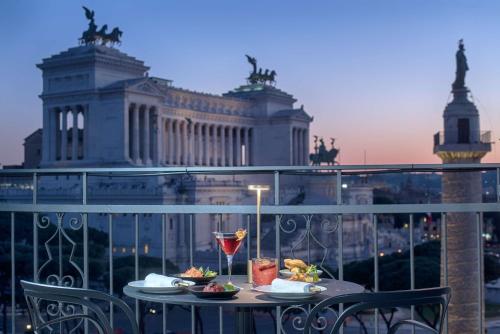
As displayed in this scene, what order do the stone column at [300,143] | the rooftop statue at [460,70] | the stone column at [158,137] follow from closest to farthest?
the rooftop statue at [460,70] → the stone column at [158,137] → the stone column at [300,143]

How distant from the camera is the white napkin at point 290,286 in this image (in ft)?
12.5

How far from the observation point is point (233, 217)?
55594mm

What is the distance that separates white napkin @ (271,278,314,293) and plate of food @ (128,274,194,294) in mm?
523

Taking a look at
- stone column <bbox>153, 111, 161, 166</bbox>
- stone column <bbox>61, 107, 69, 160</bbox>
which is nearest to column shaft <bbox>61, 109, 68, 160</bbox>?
stone column <bbox>61, 107, 69, 160</bbox>

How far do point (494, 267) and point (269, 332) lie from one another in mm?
16589

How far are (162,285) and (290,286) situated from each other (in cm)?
71

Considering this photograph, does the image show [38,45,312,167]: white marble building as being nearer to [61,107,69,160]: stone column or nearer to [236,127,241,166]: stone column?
[61,107,69,160]: stone column

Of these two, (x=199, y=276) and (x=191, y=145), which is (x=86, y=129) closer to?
(x=191, y=145)

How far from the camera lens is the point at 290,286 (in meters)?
3.82

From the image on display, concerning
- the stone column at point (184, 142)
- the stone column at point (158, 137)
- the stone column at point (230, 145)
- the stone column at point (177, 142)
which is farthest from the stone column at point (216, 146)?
the stone column at point (158, 137)

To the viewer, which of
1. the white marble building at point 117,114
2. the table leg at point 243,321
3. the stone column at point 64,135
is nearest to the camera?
the table leg at point 243,321

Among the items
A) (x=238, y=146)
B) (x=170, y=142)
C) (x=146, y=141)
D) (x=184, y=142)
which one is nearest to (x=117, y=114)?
(x=146, y=141)

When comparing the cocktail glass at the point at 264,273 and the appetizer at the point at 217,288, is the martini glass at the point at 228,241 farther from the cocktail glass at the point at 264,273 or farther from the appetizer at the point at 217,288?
the appetizer at the point at 217,288

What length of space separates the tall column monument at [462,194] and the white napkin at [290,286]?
17418mm
